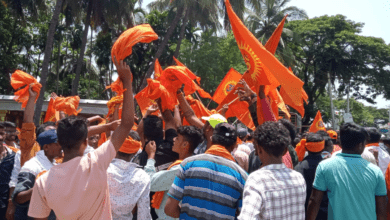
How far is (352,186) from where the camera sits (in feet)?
10.4

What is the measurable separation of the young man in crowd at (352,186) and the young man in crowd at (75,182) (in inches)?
71.0

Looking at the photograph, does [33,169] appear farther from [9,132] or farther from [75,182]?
[9,132]

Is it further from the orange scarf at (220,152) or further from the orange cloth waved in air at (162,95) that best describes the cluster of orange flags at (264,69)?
the orange scarf at (220,152)

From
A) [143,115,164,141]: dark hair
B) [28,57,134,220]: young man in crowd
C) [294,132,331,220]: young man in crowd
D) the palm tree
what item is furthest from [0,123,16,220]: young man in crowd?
the palm tree

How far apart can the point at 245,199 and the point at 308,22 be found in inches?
1158

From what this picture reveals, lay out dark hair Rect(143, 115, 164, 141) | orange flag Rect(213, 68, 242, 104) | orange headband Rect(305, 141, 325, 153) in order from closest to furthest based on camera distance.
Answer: dark hair Rect(143, 115, 164, 141) < orange headband Rect(305, 141, 325, 153) < orange flag Rect(213, 68, 242, 104)

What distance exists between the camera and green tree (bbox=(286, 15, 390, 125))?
2700 centimetres

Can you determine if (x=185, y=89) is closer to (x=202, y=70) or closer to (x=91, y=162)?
(x=91, y=162)

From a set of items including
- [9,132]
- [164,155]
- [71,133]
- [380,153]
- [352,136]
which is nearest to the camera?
[71,133]

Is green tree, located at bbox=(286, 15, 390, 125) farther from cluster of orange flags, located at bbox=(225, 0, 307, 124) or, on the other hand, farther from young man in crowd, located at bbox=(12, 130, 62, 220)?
young man in crowd, located at bbox=(12, 130, 62, 220)

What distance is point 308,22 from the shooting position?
29.6m

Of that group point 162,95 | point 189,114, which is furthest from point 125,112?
point 162,95

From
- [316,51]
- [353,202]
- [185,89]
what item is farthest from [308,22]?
[353,202]

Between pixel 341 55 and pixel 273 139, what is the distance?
2677 centimetres
